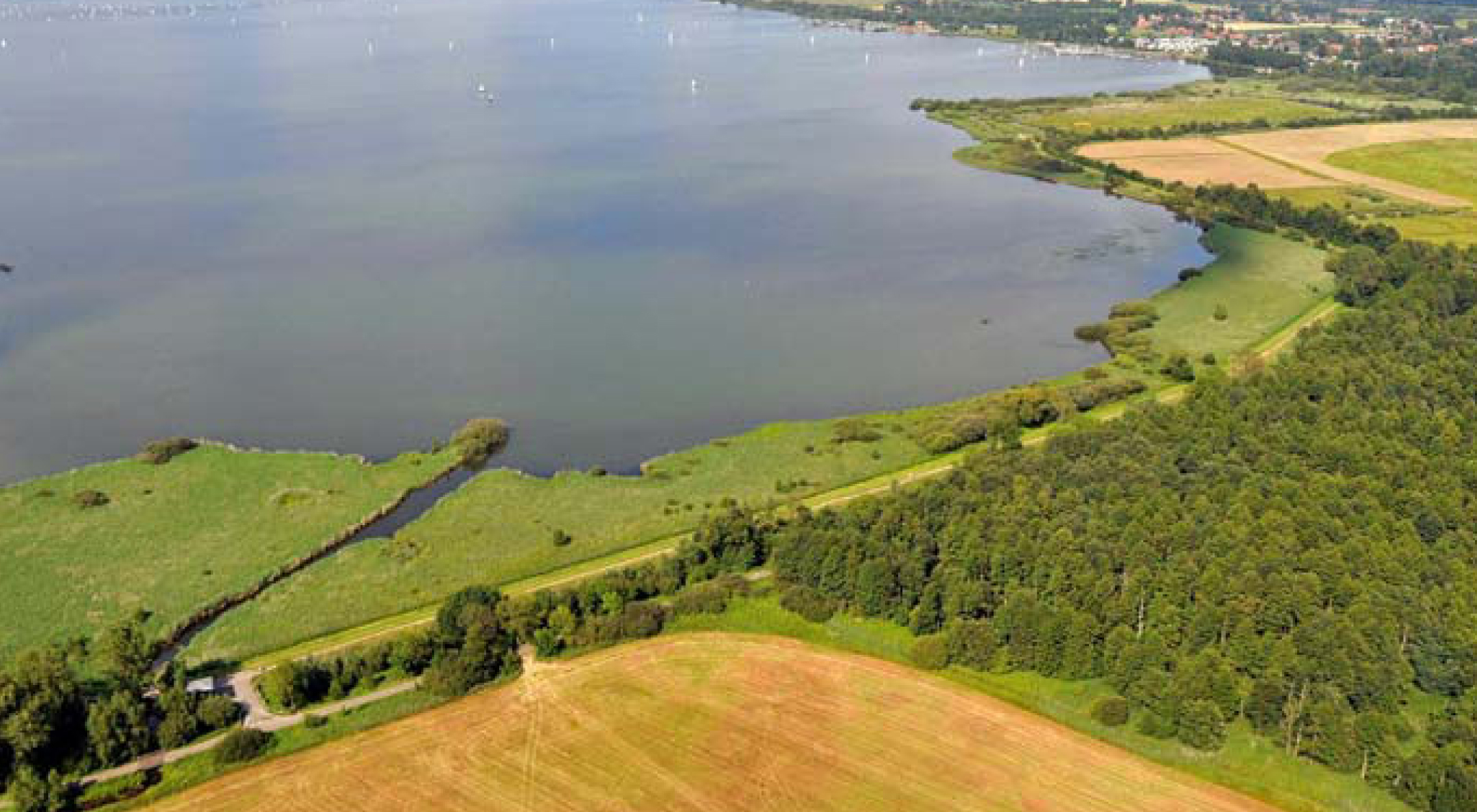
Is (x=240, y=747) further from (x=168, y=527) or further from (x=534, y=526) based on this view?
(x=168, y=527)

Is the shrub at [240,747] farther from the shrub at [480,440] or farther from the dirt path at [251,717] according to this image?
the shrub at [480,440]

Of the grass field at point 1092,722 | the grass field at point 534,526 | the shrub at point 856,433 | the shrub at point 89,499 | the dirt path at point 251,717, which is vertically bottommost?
the grass field at point 1092,722

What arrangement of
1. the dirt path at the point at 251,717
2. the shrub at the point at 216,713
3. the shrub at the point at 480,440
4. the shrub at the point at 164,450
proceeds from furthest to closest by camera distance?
the shrub at the point at 480,440
the shrub at the point at 164,450
the shrub at the point at 216,713
the dirt path at the point at 251,717

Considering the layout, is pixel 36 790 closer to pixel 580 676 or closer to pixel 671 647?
pixel 580 676

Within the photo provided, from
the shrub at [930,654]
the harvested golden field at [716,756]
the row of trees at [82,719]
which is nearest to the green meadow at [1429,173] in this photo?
the shrub at [930,654]

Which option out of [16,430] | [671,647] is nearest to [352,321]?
[16,430]

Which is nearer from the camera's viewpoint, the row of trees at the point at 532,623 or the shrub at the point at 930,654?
the row of trees at the point at 532,623

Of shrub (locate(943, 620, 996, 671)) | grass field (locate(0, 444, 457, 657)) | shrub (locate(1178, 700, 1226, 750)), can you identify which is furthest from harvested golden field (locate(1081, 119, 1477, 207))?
grass field (locate(0, 444, 457, 657))
